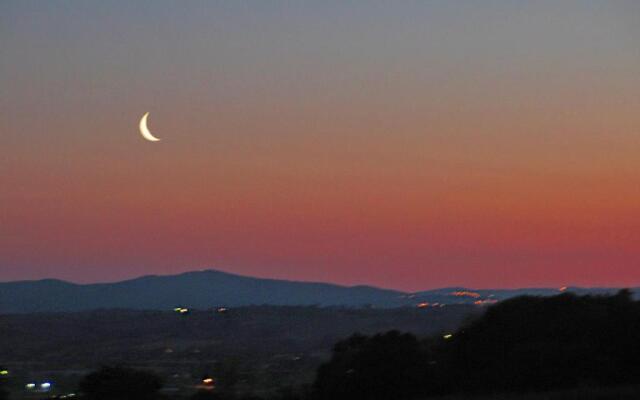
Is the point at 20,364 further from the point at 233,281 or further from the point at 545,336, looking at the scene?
the point at 233,281

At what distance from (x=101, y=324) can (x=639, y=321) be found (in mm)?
95228

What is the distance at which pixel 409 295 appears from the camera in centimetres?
18312

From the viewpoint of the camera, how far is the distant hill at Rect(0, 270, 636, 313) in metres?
174

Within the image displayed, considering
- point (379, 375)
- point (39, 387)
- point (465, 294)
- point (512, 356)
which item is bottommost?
point (379, 375)

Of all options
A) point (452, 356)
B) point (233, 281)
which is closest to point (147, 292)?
point (233, 281)

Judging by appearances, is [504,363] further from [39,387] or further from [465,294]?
[465,294]

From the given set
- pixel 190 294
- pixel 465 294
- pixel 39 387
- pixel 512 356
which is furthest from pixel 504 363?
pixel 190 294

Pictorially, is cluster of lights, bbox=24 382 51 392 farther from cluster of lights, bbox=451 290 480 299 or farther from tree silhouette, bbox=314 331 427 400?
cluster of lights, bbox=451 290 480 299

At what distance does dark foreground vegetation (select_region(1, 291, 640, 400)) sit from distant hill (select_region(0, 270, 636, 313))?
432 feet

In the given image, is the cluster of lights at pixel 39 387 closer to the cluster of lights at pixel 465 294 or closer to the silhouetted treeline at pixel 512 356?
the silhouetted treeline at pixel 512 356

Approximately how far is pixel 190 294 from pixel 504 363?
530 feet

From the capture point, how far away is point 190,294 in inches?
7318

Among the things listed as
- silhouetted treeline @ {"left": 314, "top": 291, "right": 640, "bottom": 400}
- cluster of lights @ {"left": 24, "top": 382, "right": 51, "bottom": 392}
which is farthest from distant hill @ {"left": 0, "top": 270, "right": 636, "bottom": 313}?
silhouetted treeline @ {"left": 314, "top": 291, "right": 640, "bottom": 400}

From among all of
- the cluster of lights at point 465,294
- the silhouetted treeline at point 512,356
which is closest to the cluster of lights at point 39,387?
the silhouetted treeline at point 512,356
